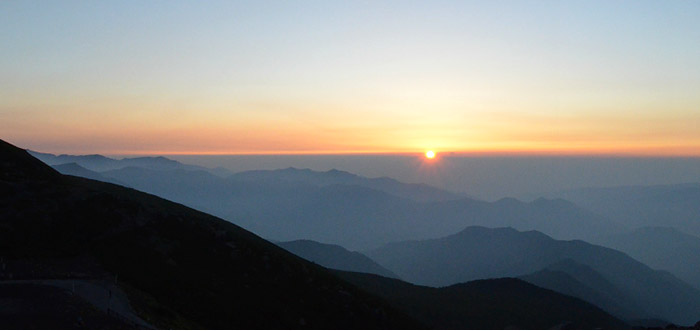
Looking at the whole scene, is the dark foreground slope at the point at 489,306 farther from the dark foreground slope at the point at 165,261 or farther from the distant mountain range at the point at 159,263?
the dark foreground slope at the point at 165,261

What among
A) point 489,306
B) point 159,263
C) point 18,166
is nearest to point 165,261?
point 159,263

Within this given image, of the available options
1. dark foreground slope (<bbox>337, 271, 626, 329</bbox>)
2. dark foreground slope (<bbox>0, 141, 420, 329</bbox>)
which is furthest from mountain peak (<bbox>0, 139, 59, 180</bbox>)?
dark foreground slope (<bbox>337, 271, 626, 329</bbox>)

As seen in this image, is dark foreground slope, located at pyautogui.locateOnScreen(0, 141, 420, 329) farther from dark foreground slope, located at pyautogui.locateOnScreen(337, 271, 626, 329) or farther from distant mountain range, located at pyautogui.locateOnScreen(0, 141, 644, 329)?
dark foreground slope, located at pyautogui.locateOnScreen(337, 271, 626, 329)

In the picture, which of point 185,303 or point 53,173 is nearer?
point 185,303

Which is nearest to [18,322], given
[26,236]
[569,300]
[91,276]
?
[91,276]

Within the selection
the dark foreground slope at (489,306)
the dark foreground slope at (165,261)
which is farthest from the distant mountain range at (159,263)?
the dark foreground slope at (489,306)

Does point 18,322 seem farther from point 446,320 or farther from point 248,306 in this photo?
point 446,320
